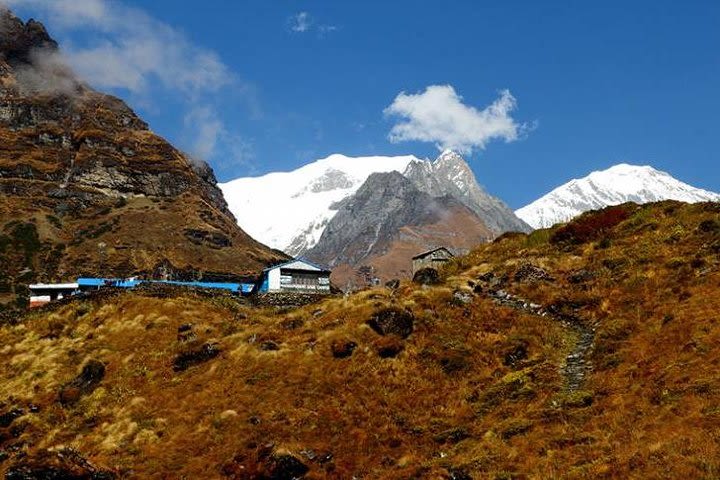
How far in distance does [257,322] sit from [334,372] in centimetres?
1834

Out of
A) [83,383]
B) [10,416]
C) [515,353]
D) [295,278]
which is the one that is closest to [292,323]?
[83,383]

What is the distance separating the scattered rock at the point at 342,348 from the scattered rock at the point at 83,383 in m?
17.0

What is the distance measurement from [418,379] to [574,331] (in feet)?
35.8

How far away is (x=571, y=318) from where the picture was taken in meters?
41.0

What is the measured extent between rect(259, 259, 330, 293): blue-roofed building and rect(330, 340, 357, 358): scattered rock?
62232 mm

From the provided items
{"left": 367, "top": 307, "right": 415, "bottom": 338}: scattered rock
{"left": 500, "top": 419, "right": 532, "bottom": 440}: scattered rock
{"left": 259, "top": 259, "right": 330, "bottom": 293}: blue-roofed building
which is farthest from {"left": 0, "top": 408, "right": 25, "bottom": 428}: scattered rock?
{"left": 259, "top": 259, "right": 330, "bottom": 293}: blue-roofed building

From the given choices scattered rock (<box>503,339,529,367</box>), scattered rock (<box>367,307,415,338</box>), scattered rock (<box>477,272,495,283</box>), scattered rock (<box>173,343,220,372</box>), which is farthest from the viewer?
scattered rock (<box>477,272,495,283</box>)

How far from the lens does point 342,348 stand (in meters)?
37.4

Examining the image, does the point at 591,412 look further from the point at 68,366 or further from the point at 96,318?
the point at 96,318

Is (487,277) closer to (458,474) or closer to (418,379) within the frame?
(418,379)

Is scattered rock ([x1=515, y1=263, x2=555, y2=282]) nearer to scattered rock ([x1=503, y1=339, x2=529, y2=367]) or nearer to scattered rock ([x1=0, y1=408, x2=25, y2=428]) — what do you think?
scattered rock ([x1=503, y1=339, x2=529, y2=367])

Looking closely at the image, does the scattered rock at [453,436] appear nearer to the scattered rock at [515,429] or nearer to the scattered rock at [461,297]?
the scattered rock at [515,429]

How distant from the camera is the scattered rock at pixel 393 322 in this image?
39.3m

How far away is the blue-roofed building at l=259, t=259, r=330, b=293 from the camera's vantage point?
10006 centimetres
